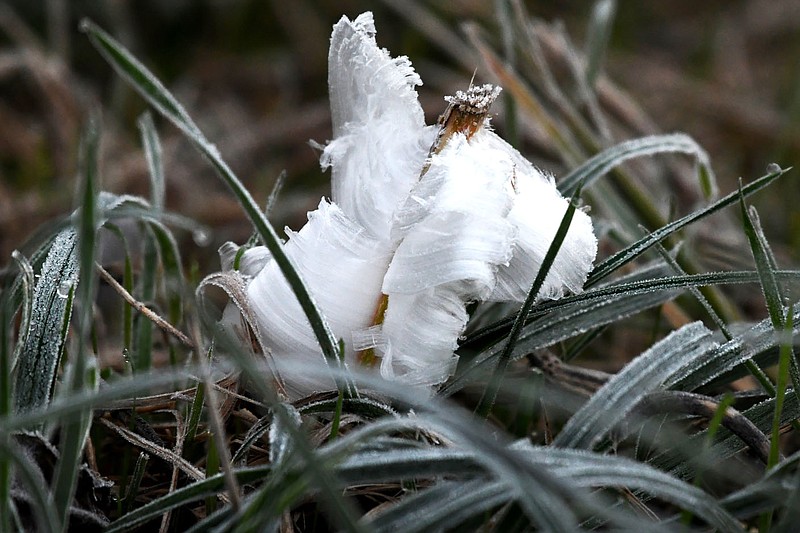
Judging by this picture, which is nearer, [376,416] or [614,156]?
[376,416]

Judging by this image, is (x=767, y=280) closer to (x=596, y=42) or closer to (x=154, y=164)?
(x=154, y=164)

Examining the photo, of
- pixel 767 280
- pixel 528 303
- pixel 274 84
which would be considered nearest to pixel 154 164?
pixel 528 303

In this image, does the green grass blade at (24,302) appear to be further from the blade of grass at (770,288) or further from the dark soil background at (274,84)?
the dark soil background at (274,84)

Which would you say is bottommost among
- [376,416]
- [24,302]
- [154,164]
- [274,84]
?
[376,416]

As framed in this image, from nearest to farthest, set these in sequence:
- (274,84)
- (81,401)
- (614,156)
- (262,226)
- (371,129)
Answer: (81,401), (262,226), (371,129), (614,156), (274,84)

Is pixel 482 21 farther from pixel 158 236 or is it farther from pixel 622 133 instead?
pixel 158 236

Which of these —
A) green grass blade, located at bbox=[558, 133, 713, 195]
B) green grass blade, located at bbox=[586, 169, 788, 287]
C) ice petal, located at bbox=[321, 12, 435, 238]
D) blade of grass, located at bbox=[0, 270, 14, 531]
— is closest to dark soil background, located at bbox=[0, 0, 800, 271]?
green grass blade, located at bbox=[558, 133, 713, 195]

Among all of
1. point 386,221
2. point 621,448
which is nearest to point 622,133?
point 621,448

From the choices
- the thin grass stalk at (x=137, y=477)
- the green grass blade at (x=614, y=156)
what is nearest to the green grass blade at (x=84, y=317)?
the thin grass stalk at (x=137, y=477)
